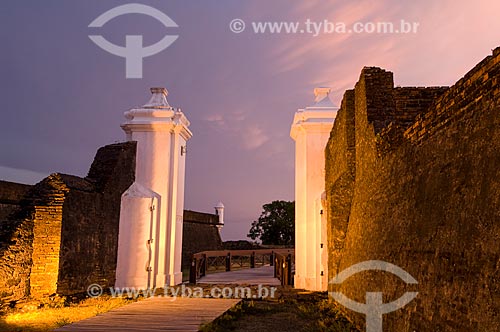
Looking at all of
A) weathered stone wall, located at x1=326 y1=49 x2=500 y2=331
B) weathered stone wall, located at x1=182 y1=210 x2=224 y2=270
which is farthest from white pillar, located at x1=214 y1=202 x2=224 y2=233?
weathered stone wall, located at x1=326 y1=49 x2=500 y2=331

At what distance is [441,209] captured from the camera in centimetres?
389

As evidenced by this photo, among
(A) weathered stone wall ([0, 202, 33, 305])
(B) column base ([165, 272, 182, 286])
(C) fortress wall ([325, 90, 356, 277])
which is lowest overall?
(B) column base ([165, 272, 182, 286])

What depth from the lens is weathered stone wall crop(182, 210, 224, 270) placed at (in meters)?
23.3

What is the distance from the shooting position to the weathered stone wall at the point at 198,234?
23344 mm

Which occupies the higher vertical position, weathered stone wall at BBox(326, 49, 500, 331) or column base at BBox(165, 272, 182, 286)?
weathered stone wall at BBox(326, 49, 500, 331)

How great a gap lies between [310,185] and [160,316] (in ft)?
22.6

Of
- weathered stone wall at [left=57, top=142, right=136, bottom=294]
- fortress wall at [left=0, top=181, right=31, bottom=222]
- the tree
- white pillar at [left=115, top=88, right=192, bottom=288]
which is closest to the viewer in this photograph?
weathered stone wall at [left=57, top=142, right=136, bottom=294]

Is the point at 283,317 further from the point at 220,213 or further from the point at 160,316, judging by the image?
the point at 220,213

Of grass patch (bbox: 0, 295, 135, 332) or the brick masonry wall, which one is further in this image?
the brick masonry wall

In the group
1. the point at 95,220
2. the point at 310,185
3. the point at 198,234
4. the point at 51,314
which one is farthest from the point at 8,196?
the point at 198,234

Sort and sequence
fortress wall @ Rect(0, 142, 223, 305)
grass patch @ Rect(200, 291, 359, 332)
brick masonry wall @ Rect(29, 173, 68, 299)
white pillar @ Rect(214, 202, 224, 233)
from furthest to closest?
1. white pillar @ Rect(214, 202, 224, 233)
2. brick masonry wall @ Rect(29, 173, 68, 299)
3. fortress wall @ Rect(0, 142, 223, 305)
4. grass patch @ Rect(200, 291, 359, 332)

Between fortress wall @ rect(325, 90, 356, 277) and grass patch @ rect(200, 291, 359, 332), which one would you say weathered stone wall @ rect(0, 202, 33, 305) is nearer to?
grass patch @ rect(200, 291, 359, 332)

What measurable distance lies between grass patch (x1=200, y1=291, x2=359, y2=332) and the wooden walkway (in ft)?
0.67

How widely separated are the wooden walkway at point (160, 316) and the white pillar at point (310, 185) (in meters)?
3.78
